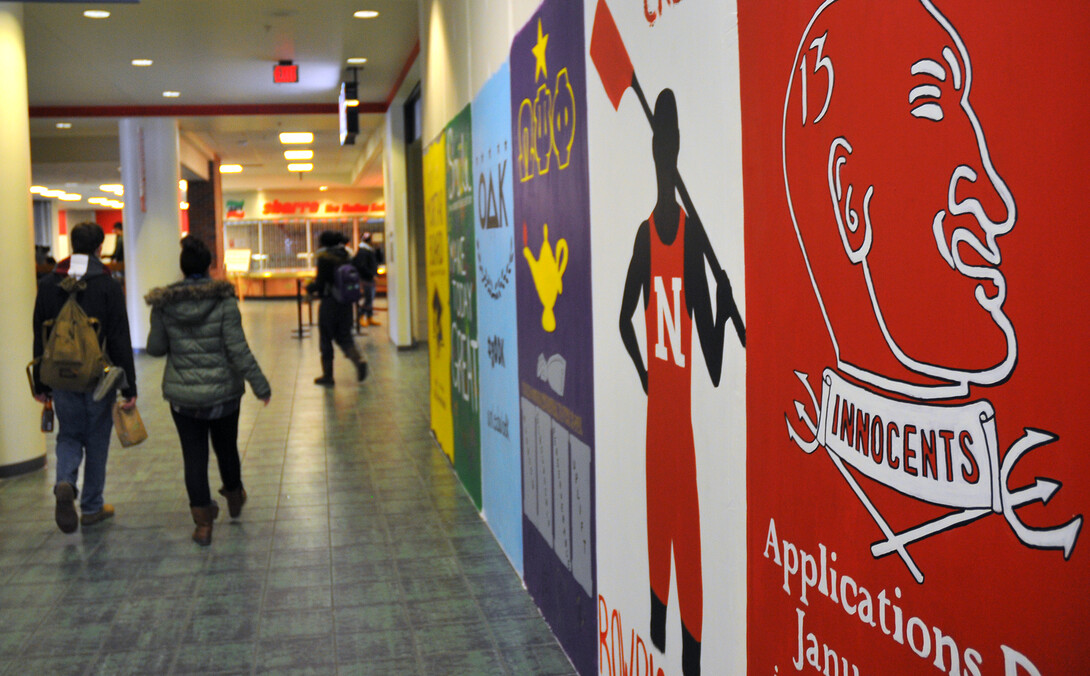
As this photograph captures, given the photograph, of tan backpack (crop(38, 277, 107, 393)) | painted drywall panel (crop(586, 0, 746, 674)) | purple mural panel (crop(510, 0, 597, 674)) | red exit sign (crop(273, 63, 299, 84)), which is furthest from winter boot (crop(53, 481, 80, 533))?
red exit sign (crop(273, 63, 299, 84))

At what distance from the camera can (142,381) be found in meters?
11.8

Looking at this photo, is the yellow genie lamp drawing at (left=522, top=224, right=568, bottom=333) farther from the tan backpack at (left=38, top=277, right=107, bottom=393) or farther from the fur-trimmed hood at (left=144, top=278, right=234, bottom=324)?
the tan backpack at (left=38, top=277, right=107, bottom=393)

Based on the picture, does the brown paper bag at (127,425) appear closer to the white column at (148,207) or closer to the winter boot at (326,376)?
the winter boot at (326,376)

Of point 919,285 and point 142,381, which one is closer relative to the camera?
point 919,285

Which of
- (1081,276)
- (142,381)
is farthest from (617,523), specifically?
(142,381)

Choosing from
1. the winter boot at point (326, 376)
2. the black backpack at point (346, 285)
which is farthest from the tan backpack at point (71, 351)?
the winter boot at point (326, 376)

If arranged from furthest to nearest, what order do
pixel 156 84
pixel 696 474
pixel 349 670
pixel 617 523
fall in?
pixel 156 84 < pixel 349 670 < pixel 617 523 < pixel 696 474

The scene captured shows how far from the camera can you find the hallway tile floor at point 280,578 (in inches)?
140

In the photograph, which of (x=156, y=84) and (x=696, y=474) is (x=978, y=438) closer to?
(x=696, y=474)

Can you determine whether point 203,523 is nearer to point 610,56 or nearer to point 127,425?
point 127,425

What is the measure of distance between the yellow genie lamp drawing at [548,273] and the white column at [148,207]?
12394mm

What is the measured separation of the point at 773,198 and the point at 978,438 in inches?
24.7

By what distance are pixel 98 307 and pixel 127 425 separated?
24.1 inches

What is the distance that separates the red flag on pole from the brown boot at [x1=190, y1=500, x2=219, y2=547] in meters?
3.26
